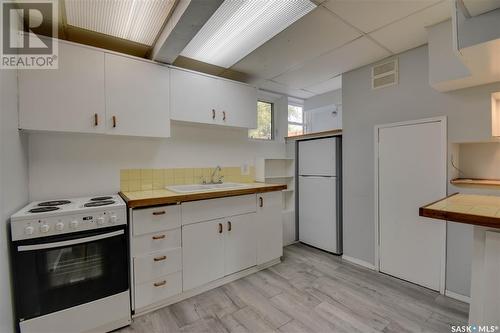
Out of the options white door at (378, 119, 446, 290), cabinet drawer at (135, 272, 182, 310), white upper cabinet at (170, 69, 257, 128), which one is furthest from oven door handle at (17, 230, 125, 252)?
white door at (378, 119, 446, 290)

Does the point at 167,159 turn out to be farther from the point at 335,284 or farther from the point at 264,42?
the point at 335,284

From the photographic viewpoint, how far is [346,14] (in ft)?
5.87

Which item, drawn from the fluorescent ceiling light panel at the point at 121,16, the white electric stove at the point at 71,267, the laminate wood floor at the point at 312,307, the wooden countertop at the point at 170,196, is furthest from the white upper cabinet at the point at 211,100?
the laminate wood floor at the point at 312,307

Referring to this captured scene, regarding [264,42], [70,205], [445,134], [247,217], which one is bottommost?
[247,217]

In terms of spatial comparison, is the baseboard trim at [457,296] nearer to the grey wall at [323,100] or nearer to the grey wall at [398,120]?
the grey wall at [398,120]

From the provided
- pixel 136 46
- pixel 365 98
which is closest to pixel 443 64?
pixel 365 98

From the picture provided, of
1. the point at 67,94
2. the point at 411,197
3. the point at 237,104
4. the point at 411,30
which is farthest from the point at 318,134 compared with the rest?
the point at 67,94

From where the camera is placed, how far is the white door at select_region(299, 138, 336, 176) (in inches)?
122

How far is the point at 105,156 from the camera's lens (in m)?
2.26

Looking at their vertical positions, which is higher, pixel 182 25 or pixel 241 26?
pixel 241 26

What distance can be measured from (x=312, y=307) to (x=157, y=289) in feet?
4.54

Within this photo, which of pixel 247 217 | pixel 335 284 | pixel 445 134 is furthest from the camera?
pixel 247 217

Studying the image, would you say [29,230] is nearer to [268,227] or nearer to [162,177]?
[162,177]

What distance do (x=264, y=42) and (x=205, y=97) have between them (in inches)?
34.7
